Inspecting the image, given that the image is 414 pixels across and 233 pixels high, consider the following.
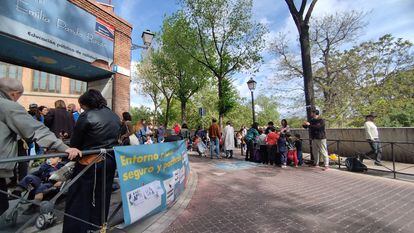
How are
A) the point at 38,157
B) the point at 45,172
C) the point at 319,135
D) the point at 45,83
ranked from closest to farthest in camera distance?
1. the point at 38,157
2. the point at 45,172
3. the point at 319,135
4. the point at 45,83

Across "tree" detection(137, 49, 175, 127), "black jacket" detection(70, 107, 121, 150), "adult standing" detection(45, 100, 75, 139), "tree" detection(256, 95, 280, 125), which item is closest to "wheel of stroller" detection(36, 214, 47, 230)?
"black jacket" detection(70, 107, 121, 150)

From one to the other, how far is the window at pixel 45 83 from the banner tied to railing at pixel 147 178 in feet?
135

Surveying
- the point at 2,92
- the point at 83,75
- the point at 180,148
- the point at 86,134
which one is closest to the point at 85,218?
the point at 86,134

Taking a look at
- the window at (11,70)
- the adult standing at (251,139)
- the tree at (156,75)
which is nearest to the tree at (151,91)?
the tree at (156,75)

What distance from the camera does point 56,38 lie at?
20.0 feet

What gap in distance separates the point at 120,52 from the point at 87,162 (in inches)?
257

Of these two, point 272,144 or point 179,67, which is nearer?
point 272,144

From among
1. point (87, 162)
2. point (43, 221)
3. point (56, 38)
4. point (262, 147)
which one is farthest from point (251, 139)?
point (87, 162)

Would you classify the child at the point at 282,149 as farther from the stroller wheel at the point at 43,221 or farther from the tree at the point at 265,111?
the tree at the point at 265,111

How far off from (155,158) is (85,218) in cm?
143

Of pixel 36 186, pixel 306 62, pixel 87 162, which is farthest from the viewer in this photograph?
pixel 306 62

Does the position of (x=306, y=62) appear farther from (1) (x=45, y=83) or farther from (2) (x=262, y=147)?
(1) (x=45, y=83)

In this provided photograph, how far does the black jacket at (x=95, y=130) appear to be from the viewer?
8.88 ft

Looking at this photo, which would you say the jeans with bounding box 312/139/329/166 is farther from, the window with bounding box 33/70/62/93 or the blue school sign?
the window with bounding box 33/70/62/93
